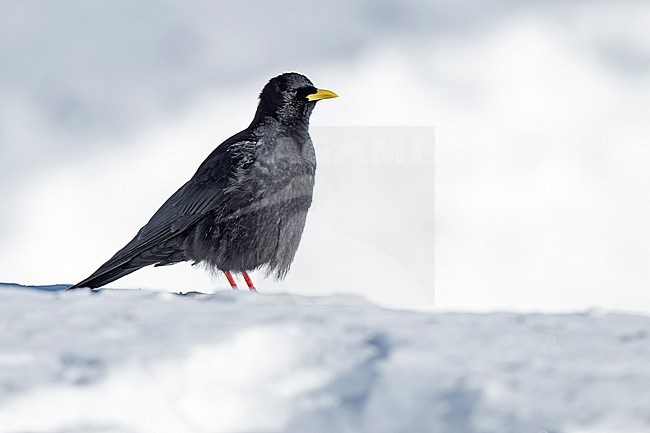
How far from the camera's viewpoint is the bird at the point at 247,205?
7352 mm

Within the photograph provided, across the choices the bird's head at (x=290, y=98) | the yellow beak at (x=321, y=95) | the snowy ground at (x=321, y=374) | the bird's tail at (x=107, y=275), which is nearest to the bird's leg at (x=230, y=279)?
the bird's tail at (x=107, y=275)

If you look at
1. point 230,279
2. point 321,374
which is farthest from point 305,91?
point 321,374

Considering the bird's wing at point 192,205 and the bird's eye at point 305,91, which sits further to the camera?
the bird's eye at point 305,91


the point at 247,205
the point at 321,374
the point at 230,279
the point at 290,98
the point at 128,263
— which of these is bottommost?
the point at 321,374

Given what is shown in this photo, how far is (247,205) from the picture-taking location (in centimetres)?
731

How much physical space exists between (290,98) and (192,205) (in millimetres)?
1258

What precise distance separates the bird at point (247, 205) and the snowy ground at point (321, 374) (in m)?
3.17

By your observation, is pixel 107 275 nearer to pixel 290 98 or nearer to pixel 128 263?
pixel 128 263

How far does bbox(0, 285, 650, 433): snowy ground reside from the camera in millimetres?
3412

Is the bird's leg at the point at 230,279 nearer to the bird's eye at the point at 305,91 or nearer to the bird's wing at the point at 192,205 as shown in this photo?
the bird's wing at the point at 192,205

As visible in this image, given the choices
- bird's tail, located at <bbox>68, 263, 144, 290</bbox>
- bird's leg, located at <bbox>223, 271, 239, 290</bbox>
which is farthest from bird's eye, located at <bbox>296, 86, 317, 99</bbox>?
bird's tail, located at <bbox>68, 263, 144, 290</bbox>

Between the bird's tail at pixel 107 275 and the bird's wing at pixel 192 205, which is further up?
the bird's wing at pixel 192 205

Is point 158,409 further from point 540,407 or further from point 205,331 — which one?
point 540,407

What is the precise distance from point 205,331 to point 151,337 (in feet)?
0.74
